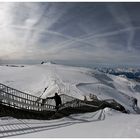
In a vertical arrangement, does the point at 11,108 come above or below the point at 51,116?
above

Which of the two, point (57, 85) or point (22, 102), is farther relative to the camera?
point (57, 85)

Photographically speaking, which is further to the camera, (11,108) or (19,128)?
(11,108)

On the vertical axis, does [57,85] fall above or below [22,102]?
below

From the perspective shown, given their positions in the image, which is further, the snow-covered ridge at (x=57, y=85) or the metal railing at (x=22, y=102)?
the snow-covered ridge at (x=57, y=85)

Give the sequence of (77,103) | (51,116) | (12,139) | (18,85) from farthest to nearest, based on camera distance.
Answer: (18,85), (77,103), (51,116), (12,139)

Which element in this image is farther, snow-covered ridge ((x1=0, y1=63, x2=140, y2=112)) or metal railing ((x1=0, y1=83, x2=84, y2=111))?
snow-covered ridge ((x1=0, y1=63, x2=140, y2=112))

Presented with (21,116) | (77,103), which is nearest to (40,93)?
(77,103)

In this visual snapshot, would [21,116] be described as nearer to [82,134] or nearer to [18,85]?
[82,134]

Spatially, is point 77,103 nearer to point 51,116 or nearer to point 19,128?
point 51,116

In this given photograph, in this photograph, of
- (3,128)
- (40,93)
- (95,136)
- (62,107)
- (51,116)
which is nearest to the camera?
(95,136)
